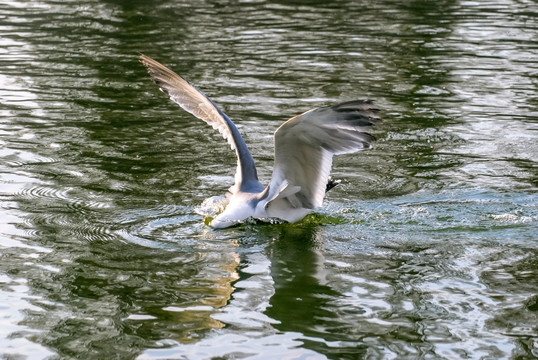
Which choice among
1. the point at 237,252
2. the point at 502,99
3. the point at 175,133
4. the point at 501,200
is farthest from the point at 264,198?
the point at 502,99

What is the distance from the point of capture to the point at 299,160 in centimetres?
817

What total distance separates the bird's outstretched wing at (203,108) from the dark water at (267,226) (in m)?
0.54

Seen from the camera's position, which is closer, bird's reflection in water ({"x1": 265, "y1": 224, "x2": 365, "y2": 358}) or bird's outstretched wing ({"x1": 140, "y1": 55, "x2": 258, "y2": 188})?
bird's reflection in water ({"x1": 265, "y1": 224, "x2": 365, "y2": 358})

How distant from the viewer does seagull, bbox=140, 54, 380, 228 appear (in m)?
7.61

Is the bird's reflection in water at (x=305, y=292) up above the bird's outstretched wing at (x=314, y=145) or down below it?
below

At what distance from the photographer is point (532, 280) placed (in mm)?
6953

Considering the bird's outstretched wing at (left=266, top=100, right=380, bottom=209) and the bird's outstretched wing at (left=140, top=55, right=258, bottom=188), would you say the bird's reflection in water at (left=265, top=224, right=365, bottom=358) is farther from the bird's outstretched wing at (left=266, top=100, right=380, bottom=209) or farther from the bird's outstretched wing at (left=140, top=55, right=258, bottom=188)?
the bird's outstretched wing at (left=140, top=55, right=258, bottom=188)

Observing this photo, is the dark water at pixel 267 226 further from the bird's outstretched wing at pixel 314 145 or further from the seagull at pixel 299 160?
the bird's outstretched wing at pixel 314 145

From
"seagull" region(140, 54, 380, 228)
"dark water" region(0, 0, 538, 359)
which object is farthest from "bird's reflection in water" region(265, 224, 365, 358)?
"seagull" region(140, 54, 380, 228)

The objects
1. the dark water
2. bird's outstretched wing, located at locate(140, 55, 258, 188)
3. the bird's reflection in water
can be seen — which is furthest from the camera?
bird's outstretched wing, located at locate(140, 55, 258, 188)

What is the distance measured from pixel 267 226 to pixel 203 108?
60.0 inches

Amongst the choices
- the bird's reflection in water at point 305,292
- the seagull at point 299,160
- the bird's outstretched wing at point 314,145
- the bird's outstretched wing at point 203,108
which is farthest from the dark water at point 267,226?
the bird's outstretched wing at point 203,108

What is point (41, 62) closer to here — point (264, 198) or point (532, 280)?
point (264, 198)

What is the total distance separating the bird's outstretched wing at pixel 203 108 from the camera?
8617mm
